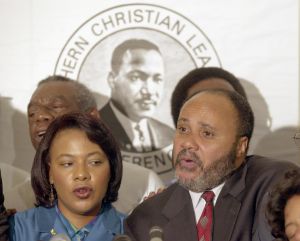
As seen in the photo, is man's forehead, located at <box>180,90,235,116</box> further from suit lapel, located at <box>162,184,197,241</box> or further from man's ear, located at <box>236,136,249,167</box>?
suit lapel, located at <box>162,184,197,241</box>

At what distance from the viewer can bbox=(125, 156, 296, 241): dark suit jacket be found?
6.90 feet

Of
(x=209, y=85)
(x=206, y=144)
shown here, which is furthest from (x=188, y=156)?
(x=209, y=85)

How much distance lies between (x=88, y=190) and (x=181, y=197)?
0.33m

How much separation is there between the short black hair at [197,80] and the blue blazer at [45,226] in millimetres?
1020

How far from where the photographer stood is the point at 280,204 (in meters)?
1.93

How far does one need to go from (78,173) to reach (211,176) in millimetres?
421

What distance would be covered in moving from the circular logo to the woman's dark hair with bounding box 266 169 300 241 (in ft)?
4.56

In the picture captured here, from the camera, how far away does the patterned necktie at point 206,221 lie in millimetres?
2135

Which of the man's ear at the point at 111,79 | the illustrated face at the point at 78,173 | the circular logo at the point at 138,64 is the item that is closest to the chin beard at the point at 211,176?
the illustrated face at the point at 78,173

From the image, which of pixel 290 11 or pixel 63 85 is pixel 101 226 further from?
pixel 290 11

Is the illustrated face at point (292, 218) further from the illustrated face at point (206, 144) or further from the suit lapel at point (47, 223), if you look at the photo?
the suit lapel at point (47, 223)

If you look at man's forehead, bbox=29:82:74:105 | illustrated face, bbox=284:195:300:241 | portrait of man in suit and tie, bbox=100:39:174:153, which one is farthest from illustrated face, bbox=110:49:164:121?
illustrated face, bbox=284:195:300:241

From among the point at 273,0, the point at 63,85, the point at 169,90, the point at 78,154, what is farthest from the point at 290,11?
the point at 78,154

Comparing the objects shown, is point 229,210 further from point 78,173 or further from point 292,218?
point 78,173
